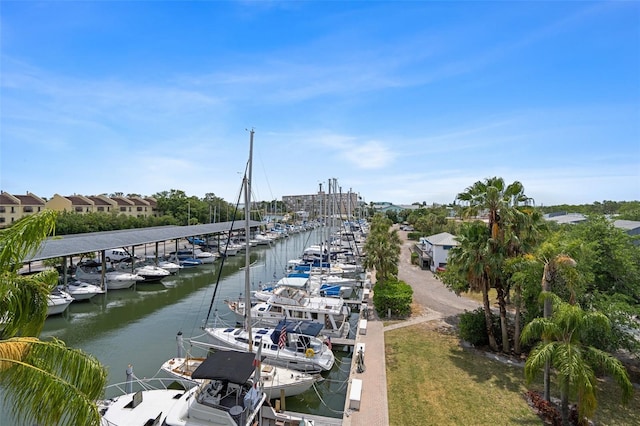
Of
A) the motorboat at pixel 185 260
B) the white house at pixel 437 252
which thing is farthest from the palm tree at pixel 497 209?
the motorboat at pixel 185 260

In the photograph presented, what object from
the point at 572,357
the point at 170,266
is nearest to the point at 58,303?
the point at 170,266

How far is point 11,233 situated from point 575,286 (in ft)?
59.8

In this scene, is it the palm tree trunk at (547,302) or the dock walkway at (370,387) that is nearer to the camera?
the dock walkway at (370,387)

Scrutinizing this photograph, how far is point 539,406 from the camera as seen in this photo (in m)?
13.4

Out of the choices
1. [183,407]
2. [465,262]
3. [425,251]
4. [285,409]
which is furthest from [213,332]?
[425,251]

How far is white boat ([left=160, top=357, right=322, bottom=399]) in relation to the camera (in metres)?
16.1

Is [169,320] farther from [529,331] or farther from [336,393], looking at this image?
[529,331]

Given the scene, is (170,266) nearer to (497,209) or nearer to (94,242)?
(94,242)

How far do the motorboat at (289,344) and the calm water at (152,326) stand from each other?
1.28m

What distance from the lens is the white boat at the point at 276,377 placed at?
1606 centimetres

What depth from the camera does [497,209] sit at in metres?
18.0

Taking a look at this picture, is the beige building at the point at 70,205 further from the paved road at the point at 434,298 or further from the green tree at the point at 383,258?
the paved road at the point at 434,298

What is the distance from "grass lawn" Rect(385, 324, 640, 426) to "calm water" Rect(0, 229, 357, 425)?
11.2 feet

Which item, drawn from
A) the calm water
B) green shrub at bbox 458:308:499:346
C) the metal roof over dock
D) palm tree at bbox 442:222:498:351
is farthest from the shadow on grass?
the metal roof over dock
